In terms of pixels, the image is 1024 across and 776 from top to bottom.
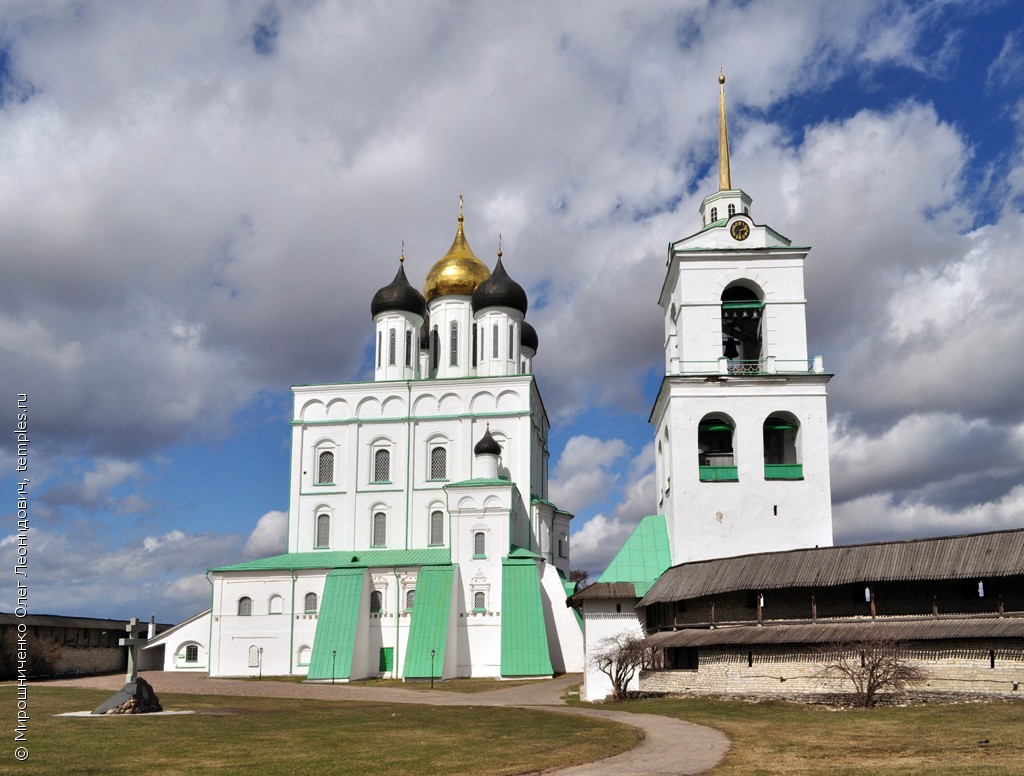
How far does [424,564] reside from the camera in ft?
146

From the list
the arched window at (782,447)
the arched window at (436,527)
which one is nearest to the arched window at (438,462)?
the arched window at (436,527)

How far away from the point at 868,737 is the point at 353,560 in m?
32.6

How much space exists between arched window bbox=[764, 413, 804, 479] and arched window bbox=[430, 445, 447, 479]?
65.5 feet

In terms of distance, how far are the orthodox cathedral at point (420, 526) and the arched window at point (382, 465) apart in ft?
0.18

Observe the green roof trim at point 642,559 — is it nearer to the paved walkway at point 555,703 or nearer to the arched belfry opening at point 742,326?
the paved walkway at point 555,703

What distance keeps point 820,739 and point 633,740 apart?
10.2ft

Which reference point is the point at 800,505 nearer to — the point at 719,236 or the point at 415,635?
the point at 719,236

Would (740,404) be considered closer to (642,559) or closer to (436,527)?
(642,559)

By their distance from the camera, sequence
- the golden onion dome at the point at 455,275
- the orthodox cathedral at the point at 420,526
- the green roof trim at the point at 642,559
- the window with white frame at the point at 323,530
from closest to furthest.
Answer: the green roof trim at the point at 642,559
the orthodox cathedral at the point at 420,526
the window with white frame at the point at 323,530
the golden onion dome at the point at 455,275

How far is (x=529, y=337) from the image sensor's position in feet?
193

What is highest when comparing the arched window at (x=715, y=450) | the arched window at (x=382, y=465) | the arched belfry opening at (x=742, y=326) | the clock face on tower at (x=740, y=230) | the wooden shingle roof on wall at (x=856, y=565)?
the clock face on tower at (x=740, y=230)

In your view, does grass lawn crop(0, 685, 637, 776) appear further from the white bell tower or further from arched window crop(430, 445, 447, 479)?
arched window crop(430, 445, 447, 479)

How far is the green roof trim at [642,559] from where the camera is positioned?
97.2 feet

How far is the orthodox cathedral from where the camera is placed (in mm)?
42469
